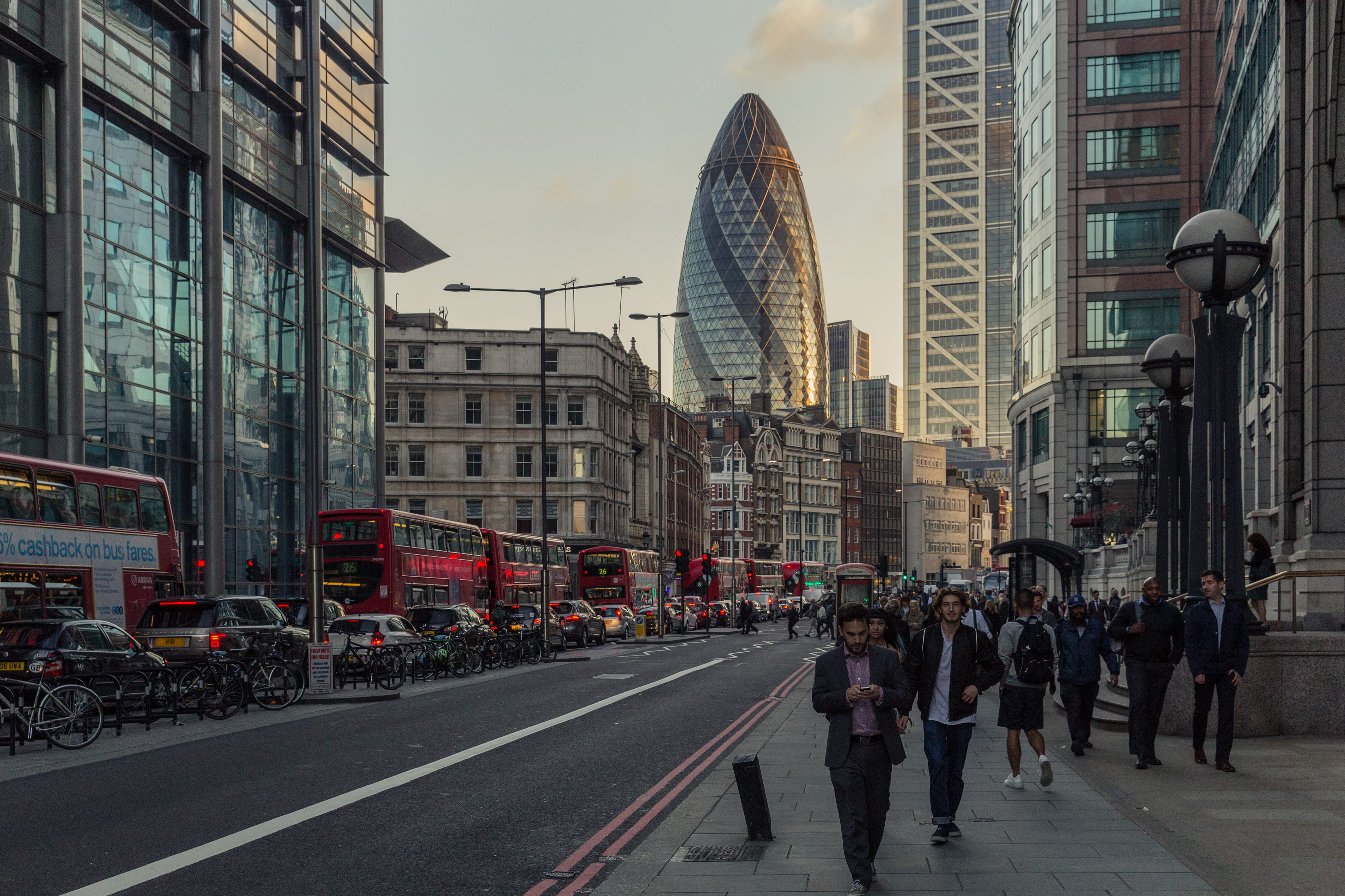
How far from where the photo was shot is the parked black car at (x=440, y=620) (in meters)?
33.8

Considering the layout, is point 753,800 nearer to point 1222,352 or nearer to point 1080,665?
point 1080,665

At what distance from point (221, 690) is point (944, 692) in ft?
46.7

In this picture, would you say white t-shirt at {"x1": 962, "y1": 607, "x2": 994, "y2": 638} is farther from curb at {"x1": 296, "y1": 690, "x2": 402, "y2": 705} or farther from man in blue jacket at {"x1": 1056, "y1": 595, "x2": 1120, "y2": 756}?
curb at {"x1": 296, "y1": 690, "x2": 402, "y2": 705}

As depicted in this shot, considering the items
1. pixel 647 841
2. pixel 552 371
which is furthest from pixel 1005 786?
pixel 552 371

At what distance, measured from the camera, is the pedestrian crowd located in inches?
331

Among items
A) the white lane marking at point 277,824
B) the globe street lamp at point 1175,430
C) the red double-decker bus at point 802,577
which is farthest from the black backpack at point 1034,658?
the red double-decker bus at point 802,577

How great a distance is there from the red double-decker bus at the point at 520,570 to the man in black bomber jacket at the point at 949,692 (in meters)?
32.3

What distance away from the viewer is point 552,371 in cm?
8881

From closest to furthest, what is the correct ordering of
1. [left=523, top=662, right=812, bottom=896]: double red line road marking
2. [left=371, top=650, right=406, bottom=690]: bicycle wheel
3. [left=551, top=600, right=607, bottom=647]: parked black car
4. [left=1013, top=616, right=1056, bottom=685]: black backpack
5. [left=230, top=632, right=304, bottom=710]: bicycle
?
1. [left=523, top=662, right=812, bottom=896]: double red line road marking
2. [left=1013, top=616, right=1056, bottom=685]: black backpack
3. [left=230, top=632, right=304, bottom=710]: bicycle
4. [left=371, top=650, right=406, bottom=690]: bicycle wheel
5. [left=551, top=600, right=607, bottom=647]: parked black car

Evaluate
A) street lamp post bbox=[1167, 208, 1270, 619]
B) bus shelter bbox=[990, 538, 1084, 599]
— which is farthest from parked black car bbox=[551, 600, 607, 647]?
street lamp post bbox=[1167, 208, 1270, 619]

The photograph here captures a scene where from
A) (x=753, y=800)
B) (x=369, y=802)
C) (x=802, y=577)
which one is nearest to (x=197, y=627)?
(x=369, y=802)

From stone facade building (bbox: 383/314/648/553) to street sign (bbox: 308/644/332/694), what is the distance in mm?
61483

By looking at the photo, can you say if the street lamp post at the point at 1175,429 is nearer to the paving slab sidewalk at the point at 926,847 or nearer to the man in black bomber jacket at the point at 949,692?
the paving slab sidewalk at the point at 926,847

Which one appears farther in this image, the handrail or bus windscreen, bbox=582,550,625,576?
bus windscreen, bbox=582,550,625,576
